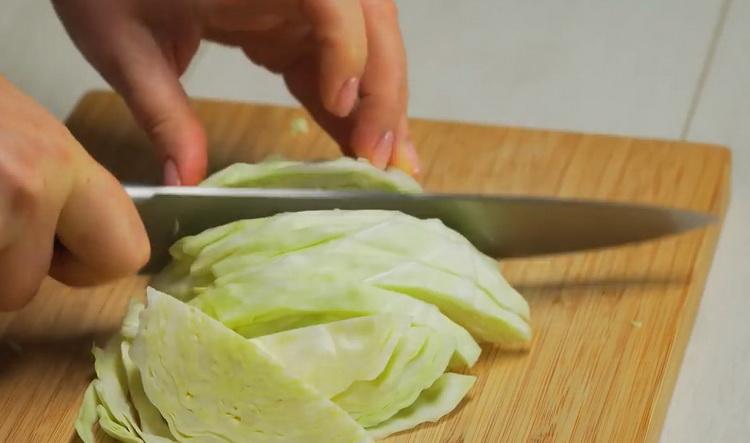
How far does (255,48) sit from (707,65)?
32.7 inches

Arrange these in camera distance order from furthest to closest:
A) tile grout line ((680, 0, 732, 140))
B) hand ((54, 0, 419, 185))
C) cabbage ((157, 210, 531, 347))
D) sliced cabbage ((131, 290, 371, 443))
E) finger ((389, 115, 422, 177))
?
tile grout line ((680, 0, 732, 140))
finger ((389, 115, 422, 177))
hand ((54, 0, 419, 185))
cabbage ((157, 210, 531, 347))
sliced cabbage ((131, 290, 371, 443))

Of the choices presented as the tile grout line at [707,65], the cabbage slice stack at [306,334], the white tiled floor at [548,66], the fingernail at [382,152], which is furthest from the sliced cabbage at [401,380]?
the tile grout line at [707,65]

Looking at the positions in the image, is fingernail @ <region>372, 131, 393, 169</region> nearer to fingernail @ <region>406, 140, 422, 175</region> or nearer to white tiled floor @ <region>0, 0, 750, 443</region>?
→ fingernail @ <region>406, 140, 422, 175</region>

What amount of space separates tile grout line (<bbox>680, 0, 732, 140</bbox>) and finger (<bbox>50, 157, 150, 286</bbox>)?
1.02 m

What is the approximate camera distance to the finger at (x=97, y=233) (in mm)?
1087

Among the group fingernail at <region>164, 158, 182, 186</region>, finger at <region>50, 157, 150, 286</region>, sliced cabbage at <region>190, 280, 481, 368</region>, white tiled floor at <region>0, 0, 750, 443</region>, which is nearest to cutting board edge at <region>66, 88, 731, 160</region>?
white tiled floor at <region>0, 0, 750, 443</region>

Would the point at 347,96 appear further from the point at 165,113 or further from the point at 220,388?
the point at 220,388

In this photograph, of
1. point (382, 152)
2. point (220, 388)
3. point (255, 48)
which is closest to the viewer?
point (220, 388)

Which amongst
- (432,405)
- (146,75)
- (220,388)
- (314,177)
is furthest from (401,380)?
(146,75)

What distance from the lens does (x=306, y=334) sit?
1192 mm

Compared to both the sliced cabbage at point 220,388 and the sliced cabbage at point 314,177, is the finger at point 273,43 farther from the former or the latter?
the sliced cabbage at point 220,388

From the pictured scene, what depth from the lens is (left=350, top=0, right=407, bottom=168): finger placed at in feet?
4.77

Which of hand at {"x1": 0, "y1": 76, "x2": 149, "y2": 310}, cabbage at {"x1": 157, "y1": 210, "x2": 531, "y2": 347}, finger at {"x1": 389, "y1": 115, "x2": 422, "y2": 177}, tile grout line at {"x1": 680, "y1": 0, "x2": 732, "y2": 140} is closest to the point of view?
hand at {"x1": 0, "y1": 76, "x2": 149, "y2": 310}

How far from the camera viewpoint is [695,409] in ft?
4.32
